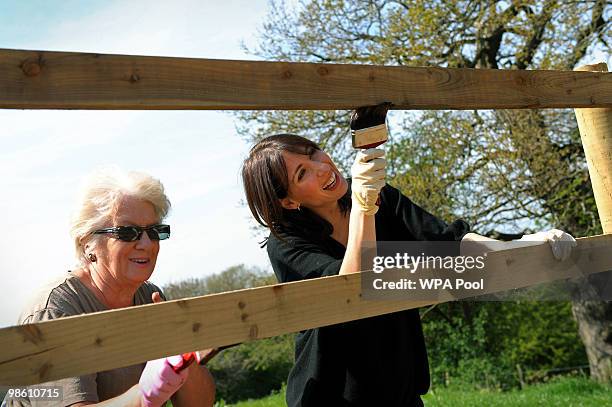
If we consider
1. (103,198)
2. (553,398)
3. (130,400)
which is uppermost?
(103,198)

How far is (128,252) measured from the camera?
261cm

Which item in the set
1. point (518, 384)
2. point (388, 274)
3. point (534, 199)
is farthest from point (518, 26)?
point (388, 274)

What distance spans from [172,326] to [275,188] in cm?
88

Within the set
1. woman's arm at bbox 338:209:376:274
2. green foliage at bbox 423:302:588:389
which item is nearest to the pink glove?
woman's arm at bbox 338:209:376:274

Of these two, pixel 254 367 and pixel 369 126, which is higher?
pixel 254 367

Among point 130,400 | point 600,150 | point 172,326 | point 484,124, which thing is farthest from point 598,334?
point 172,326

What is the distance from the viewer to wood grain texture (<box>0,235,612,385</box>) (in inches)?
60.5

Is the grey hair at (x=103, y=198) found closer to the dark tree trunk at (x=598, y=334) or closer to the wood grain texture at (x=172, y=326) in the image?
the wood grain texture at (x=172, y=326)

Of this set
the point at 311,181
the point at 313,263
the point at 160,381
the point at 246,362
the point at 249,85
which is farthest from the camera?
the point at 246,362

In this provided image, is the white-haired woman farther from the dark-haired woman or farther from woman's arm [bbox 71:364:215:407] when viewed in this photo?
the dark-haired woman

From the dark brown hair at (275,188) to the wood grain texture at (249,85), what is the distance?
1.09 feet

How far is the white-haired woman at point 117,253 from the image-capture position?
248 centimetres

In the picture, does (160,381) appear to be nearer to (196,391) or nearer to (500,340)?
(196,391)

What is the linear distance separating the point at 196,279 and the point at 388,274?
13.8 m
